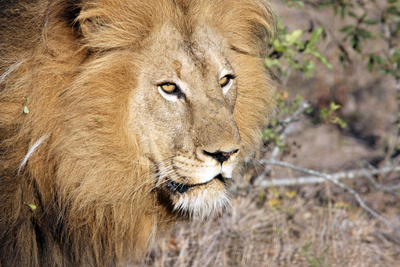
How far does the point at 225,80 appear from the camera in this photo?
9.66 ft

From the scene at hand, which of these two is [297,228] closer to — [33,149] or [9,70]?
[33,149]

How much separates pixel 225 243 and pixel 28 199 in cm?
186

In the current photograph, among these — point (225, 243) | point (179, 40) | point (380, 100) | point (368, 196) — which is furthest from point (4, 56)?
point (380, 100)

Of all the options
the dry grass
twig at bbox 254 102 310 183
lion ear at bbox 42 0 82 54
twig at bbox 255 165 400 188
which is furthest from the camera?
twig at bbox 255 165 400 188

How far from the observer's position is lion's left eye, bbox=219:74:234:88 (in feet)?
9.53

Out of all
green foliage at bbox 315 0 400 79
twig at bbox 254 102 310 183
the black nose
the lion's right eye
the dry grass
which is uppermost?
the lion's right eye

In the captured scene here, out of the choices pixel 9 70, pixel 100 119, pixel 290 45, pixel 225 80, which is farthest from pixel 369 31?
pixel 9 70

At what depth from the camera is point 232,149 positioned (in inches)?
100

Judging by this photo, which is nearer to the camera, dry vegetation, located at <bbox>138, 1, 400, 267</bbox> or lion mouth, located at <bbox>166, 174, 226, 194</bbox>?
lion mouth, located at <bbox>166, 174, 226, 194</bbox>

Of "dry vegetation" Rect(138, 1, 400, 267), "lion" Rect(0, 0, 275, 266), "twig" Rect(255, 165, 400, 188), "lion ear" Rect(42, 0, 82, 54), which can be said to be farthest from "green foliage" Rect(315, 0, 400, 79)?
"lion ear" Rect(42, 0, 82, 54)

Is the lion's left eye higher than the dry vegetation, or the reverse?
the lion's left eye

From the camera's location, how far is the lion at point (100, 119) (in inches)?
102

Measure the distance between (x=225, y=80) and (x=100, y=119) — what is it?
31.9 inches

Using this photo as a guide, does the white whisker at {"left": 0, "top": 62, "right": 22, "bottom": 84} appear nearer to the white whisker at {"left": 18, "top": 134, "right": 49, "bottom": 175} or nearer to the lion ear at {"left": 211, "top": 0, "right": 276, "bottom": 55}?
the white whisker at {"left": 18, "top": 134, "right": 49, "bottom": 175}
